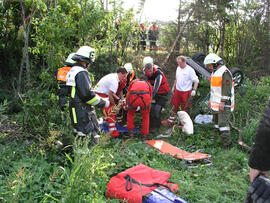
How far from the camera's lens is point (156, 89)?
6586 mm

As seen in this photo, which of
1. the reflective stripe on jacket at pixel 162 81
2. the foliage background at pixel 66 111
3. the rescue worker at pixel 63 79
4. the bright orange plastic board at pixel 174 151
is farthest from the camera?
the reflective stripe on jacket at pixel 162 81

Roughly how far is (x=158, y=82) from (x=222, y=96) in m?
1.69

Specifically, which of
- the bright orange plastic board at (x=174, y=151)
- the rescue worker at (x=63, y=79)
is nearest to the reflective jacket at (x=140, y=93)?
the bright orange plastic board at (x=174, y=151)

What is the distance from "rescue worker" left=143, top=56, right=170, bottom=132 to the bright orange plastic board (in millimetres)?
956

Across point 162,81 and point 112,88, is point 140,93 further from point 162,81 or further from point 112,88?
point 162,81

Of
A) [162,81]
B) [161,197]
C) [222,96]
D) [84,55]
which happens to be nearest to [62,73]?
[84,55]

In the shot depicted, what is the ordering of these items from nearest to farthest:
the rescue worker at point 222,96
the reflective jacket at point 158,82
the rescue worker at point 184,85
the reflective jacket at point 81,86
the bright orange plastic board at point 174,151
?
1. the reflective jacket at point 81,86
2. the bright orange plastic board at point 174,151
3. the rescue worker at point 222,96
4. the reflective jacket at point 158,82
5. the rescue worker at point 184,85

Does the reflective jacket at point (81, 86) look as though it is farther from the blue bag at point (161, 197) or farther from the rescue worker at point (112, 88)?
the rescue worker at point (112, 88)

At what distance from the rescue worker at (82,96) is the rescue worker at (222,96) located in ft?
9.10

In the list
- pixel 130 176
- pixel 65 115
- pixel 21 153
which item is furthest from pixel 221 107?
pixel 21 153

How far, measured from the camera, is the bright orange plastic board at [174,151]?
4.89 m

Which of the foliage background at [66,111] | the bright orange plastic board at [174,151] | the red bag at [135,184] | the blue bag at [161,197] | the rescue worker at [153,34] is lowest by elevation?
the bright orange plastic board at [174,151]

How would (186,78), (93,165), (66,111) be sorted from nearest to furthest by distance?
(93,165) < (66,111) < (186,78)

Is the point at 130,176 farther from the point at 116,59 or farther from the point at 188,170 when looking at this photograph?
the point at 116,59
